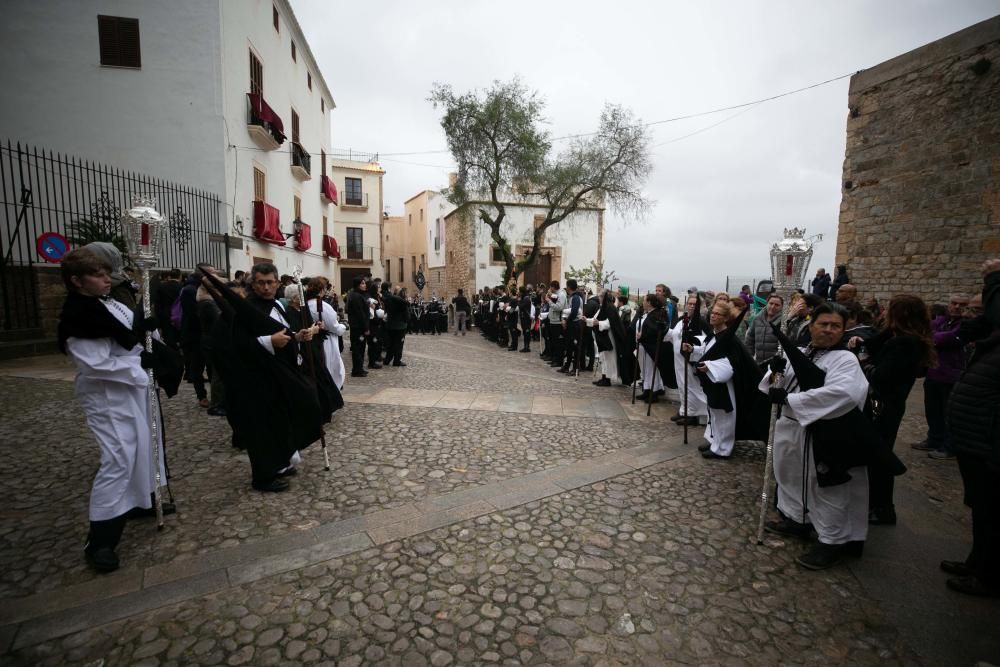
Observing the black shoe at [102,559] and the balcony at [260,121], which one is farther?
the balcony at [260,121]

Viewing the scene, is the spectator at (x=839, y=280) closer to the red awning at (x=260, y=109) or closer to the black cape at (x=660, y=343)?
the black cape at (x=660, y=343)

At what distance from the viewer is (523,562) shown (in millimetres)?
3135

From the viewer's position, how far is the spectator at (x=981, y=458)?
9.30ft

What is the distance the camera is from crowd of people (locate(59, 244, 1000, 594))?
2.97 meters

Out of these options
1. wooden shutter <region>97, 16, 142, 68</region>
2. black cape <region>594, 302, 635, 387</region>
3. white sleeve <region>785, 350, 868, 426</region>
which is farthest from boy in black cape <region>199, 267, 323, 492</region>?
wooden shutter <region>97, 16, 142, 68</region>

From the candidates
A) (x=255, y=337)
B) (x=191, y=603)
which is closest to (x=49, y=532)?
(x=191, y=603)

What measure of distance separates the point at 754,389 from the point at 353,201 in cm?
3477

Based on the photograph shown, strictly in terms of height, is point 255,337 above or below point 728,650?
above

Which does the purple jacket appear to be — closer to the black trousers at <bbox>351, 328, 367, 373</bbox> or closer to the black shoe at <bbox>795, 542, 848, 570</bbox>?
the black shoe at <bbox>795, 542, 848, 570</bbox>

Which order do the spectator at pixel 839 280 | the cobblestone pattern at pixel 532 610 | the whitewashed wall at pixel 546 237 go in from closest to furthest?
1. the cobblestone pattern at pixel 532 610
2. the spectator at pixel 839 280
3. the whitewashed wall at pixel 546 237

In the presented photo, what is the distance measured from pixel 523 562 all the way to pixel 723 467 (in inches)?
107

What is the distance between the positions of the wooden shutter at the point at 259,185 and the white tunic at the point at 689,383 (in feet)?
43.0

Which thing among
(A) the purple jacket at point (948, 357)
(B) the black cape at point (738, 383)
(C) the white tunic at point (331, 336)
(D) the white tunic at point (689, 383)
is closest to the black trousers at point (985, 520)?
(B) the black cape at point (738, 383)

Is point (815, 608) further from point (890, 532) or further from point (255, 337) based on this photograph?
point (255, 337)
